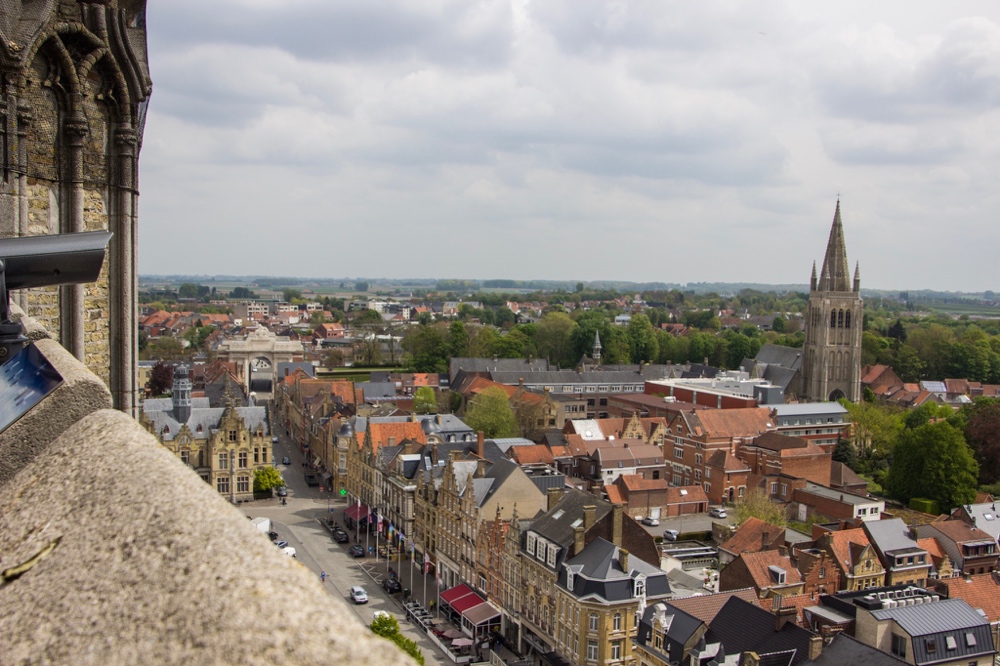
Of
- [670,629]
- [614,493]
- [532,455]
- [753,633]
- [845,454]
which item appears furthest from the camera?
[845,454]

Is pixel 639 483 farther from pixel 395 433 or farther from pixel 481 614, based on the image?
pixel 481 614

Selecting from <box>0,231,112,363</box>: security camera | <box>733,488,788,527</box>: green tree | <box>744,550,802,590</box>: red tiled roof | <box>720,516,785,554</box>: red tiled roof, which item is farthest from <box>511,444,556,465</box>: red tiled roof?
<box>0,231,112,363</box>: security camera

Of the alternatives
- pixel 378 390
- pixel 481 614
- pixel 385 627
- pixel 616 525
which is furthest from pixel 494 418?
pixel 385 627

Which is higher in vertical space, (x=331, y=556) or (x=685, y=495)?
(x=685, y=495)

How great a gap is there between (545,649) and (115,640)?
93.2ft

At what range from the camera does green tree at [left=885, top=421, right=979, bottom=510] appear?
156 feet

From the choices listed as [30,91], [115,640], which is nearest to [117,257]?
[30,91]

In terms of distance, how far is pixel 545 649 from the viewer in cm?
2883

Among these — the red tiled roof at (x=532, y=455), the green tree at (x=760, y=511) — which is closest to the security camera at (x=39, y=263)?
the green tree at (x=760, y=511)

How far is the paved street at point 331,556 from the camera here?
3200cm

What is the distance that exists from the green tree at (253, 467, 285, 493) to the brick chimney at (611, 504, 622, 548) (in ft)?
82.0

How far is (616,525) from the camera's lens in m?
28.8

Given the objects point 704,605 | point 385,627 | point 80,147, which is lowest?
point 385,627

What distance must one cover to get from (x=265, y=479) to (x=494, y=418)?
1558 cm
